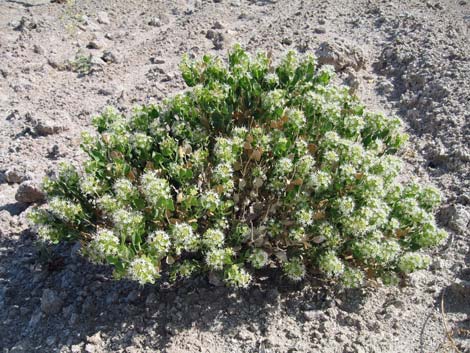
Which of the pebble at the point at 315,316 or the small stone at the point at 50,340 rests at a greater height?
the pebble at the point at 315,316

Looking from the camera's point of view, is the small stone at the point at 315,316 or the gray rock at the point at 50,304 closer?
the small stone at the point at 315,316

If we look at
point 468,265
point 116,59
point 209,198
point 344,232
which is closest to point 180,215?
point 209,198

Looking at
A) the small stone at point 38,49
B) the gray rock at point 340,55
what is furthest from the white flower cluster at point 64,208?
the small stone at point 38,49

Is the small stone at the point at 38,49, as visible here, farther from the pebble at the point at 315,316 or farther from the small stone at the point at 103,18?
the pebble at the point at 315,316

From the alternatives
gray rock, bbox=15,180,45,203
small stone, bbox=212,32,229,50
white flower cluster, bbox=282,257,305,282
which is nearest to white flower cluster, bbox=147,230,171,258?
white flower cluster, bbox=282,257,305,282

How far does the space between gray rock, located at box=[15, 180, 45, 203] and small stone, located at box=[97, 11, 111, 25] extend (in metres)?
4.55

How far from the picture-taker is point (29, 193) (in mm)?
4547

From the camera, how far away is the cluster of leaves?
123 inches

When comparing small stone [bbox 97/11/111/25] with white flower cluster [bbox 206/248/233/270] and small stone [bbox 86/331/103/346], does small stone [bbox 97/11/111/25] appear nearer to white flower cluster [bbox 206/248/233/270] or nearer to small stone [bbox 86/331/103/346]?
small stone [bbox 86/331/103/346]

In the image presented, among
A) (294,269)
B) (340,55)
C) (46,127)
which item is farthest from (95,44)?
(294,269)

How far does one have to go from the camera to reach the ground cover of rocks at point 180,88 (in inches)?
136

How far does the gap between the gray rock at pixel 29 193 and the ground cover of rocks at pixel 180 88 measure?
0.01m

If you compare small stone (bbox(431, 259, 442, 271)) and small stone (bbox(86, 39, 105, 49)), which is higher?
small stone (bbox(431, 259, 442, 271))

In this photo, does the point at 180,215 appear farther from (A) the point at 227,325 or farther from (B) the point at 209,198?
(A) the point at 227,325
